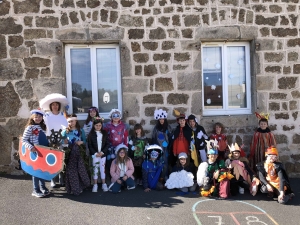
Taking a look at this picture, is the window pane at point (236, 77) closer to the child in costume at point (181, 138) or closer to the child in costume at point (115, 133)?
the child in costume at point (181, 138)

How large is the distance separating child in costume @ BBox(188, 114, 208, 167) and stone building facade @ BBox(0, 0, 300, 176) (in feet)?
1.03

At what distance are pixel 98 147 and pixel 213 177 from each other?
6.28ft

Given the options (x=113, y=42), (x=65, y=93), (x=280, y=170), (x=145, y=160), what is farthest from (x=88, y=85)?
(x=280, y=170)

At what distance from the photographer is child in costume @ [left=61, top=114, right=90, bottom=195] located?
4.62m

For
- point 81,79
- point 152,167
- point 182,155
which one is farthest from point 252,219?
point 81,79

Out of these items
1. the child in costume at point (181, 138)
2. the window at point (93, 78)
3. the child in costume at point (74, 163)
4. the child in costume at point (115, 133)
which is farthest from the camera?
the window at point (93, 78)

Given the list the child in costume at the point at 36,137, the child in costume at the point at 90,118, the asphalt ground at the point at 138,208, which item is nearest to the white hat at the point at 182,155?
the asphalt ground at the point at 138,208

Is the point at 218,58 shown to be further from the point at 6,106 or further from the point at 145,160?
the point at 6,106

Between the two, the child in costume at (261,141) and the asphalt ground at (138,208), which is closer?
the asphalt ground at (138,208)

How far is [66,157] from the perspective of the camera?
476 cm

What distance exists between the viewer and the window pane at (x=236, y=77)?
6.15m

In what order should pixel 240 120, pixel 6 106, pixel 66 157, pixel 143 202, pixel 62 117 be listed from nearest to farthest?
pixel 143 202 → pixel 66 157 → pixel 62 117 → pixel 6 106 → pixel 240 120

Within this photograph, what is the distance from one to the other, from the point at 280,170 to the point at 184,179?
1.47m

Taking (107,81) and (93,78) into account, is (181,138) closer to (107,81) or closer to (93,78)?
(107,81)
